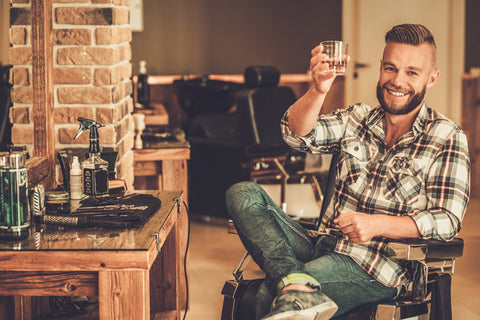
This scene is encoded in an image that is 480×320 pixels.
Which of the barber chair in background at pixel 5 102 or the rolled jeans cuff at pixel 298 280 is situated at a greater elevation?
the barber chair in background at pixel 5 102

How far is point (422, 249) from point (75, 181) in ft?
3.56

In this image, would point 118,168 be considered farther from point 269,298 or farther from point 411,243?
point 411,243

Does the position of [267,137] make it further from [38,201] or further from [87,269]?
[87,269]

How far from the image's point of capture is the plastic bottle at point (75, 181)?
7.40 feet

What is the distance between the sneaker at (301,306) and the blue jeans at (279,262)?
4.8 inches

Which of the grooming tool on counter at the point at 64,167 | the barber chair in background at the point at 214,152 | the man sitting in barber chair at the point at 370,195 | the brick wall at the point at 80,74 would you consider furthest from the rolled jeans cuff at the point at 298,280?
the barber chair in background at the point at 214,152

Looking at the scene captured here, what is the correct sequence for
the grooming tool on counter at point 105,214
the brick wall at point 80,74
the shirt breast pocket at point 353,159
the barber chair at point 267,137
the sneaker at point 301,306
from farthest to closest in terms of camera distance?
the barber chair at point 267,137 < the brick wall at point 80,74 < the shirt breast pocket at point 353,159 < the grooming tool on counter at point 105,214 < the sneaker at point 301,306

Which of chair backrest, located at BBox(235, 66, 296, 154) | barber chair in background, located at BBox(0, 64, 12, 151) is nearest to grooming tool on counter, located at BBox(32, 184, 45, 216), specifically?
barber chair in background, located at BBox(0, 64, 12, 151)

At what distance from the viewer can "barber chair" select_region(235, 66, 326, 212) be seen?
14.1 feet

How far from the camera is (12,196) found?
187cm

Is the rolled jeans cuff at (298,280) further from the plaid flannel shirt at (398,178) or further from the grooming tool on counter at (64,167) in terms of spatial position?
the grooming tool on counter at (64,167)

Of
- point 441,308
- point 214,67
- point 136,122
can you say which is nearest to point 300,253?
point 441,308

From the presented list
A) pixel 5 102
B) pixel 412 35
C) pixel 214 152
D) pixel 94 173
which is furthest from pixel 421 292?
pixel 214 152

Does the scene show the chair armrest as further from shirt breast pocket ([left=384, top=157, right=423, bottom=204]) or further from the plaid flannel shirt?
shirt breast pocket ([left=384, top=157, right=423, bottom=204])
